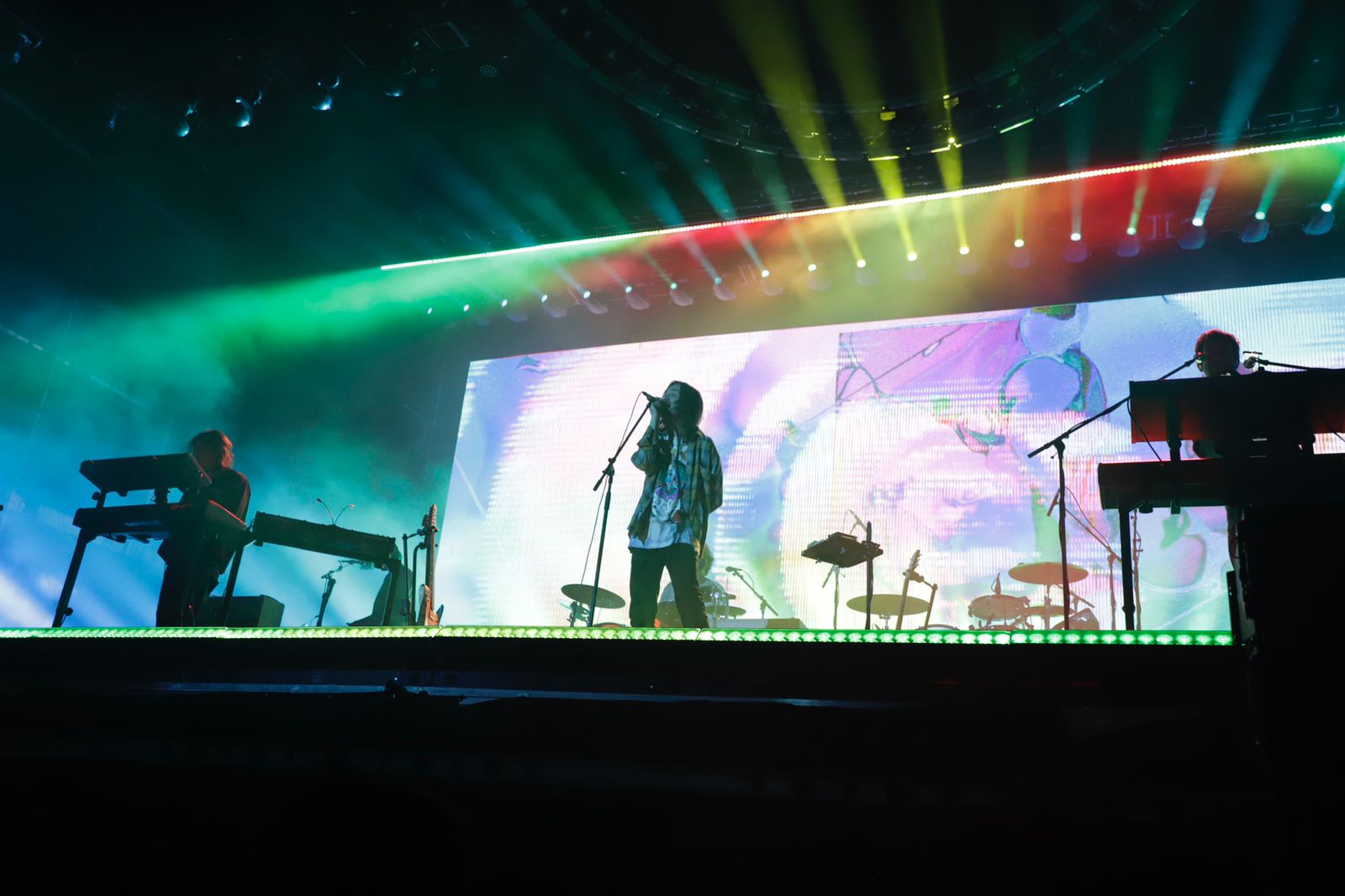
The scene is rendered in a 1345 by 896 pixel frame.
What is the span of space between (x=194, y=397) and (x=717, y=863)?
8.77 metres

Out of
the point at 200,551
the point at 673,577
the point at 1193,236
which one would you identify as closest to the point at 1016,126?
the point at 1193,236

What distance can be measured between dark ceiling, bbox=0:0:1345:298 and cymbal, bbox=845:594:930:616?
3.18m

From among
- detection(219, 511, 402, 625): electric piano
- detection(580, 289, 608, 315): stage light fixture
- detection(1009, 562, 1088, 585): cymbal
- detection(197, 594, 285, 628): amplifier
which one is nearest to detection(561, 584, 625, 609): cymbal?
detection(219, 511, 402, 625): electric piano

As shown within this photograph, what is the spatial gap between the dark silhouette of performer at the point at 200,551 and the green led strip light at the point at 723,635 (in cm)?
242

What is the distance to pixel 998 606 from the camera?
6.12m

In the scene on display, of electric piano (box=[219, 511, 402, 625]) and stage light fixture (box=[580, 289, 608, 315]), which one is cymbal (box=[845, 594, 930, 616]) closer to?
electric piano (box=[219, 511, 402, 625])

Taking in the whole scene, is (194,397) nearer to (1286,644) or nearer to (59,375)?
(59,375)

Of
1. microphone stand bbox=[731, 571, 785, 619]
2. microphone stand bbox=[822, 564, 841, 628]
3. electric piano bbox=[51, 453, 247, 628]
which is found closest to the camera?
electric piano bbox=[51, 453, 247, 628]

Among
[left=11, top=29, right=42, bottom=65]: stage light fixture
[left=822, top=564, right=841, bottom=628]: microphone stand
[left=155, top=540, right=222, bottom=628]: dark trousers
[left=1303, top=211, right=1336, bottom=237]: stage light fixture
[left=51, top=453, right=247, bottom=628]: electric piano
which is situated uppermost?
[left=11, top=29, right=42, bottom=65]: stage light fixture

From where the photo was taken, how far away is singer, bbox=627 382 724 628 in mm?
4469

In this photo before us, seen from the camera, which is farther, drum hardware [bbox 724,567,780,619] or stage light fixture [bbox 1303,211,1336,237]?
drum hardware [bbox 724,567,780,619]

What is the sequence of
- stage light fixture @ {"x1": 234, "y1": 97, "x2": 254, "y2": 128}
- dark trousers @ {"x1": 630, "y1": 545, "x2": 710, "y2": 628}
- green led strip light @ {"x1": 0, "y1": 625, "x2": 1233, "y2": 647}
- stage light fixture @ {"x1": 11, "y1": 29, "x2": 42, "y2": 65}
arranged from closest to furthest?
green led strip light @ {"x1": 0, "y1": 625, "x2": 1233, "y2": 647} < dark trousers @ {"x1": 630, "y1": 545, "x2": 710, "y2": 628} < stage light fixture @ {"x1": 11, "y1": 29, "x2": 42, "y2": 65} < stage light fixture @ {"x1": 234, "y1": 97, "x2": 254, "y2": 128}

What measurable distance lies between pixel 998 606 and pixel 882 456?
4.97 ft

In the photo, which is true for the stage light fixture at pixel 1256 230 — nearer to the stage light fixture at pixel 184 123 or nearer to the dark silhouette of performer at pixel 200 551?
the dark silhouette of performer at pixel 200 551
